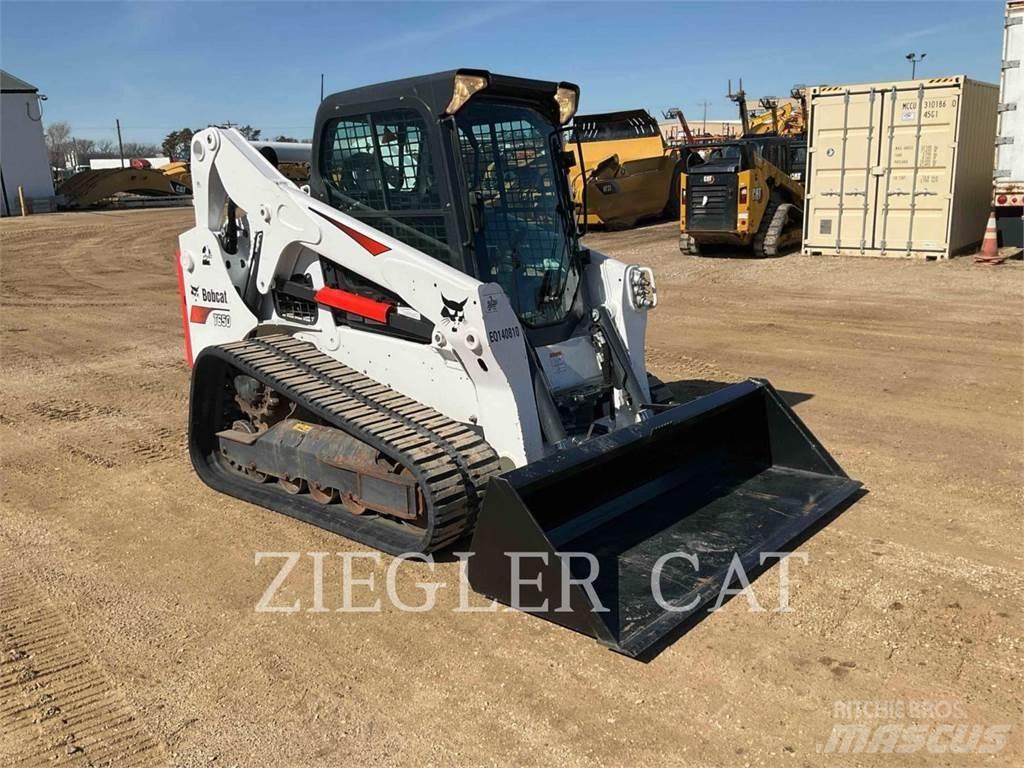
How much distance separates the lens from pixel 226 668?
358 cm

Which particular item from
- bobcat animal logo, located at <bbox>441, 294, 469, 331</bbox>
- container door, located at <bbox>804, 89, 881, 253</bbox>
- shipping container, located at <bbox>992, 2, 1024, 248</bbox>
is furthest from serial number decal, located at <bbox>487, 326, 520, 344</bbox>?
container door, located at <bbox>804, 89, 881, 253</bbox>

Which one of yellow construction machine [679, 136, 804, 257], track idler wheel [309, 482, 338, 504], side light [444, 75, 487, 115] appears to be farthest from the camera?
yellow construction machine [679, 136, 804, 257]

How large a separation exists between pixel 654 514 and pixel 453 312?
1497mm

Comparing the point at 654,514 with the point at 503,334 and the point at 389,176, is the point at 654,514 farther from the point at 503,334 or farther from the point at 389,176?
the point at 389,176

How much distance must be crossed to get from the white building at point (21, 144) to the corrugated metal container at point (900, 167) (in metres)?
28.1

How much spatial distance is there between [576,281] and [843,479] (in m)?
1.90

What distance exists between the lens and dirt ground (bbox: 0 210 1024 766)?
3.11m

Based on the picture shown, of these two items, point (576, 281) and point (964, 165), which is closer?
point (576, 281)

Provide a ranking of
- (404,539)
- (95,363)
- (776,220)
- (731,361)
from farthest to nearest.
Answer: (776,220)
(95,363)
(731,361)
(404,539)

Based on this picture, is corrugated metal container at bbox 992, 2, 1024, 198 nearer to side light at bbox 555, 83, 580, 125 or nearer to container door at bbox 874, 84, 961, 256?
container door at bbox 874, 84, 961, 256

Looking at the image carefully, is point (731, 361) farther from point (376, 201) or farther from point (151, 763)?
point (151, 763)

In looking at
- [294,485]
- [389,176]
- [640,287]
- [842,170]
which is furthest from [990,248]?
[294,485]

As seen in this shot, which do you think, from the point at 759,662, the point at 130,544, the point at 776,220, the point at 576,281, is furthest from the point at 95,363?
the point at 776,220

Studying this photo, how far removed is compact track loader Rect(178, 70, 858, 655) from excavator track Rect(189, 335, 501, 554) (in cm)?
1
